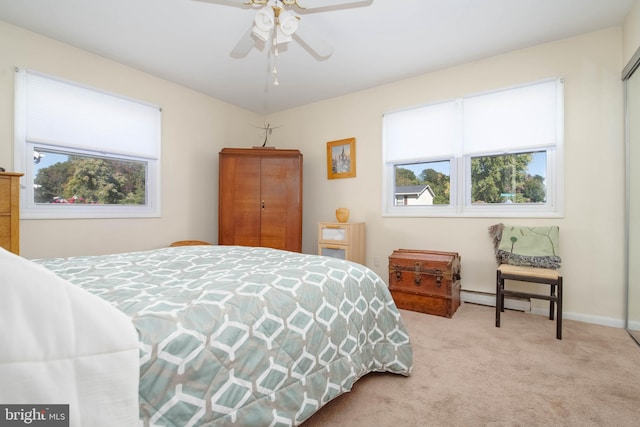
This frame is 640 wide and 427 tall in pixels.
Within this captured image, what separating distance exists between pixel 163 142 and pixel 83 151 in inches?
31.8

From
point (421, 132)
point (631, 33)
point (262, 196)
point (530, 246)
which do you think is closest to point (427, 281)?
point (530, 246)

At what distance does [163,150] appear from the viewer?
3.57m

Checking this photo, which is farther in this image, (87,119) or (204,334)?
(87,119)

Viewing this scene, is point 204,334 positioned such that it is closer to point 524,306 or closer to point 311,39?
point 311,39

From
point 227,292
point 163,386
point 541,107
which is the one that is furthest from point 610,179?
point 163,386

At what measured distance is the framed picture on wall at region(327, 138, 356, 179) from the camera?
3.97 meters

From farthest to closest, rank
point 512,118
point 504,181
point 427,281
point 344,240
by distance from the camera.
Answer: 1. point 344,240
2. point 504,181
3. point 512,118
4. point 427,281

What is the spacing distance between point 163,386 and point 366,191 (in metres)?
3.35

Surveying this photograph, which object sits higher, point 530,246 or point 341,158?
point 341,158

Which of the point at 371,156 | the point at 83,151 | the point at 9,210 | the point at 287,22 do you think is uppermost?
the point at 287,22

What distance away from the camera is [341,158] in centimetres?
408

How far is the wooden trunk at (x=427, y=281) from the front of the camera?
276 cm

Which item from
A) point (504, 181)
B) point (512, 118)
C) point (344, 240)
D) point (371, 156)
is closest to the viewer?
point (512, 118)

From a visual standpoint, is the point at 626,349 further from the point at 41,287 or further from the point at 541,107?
the point at 41,287
